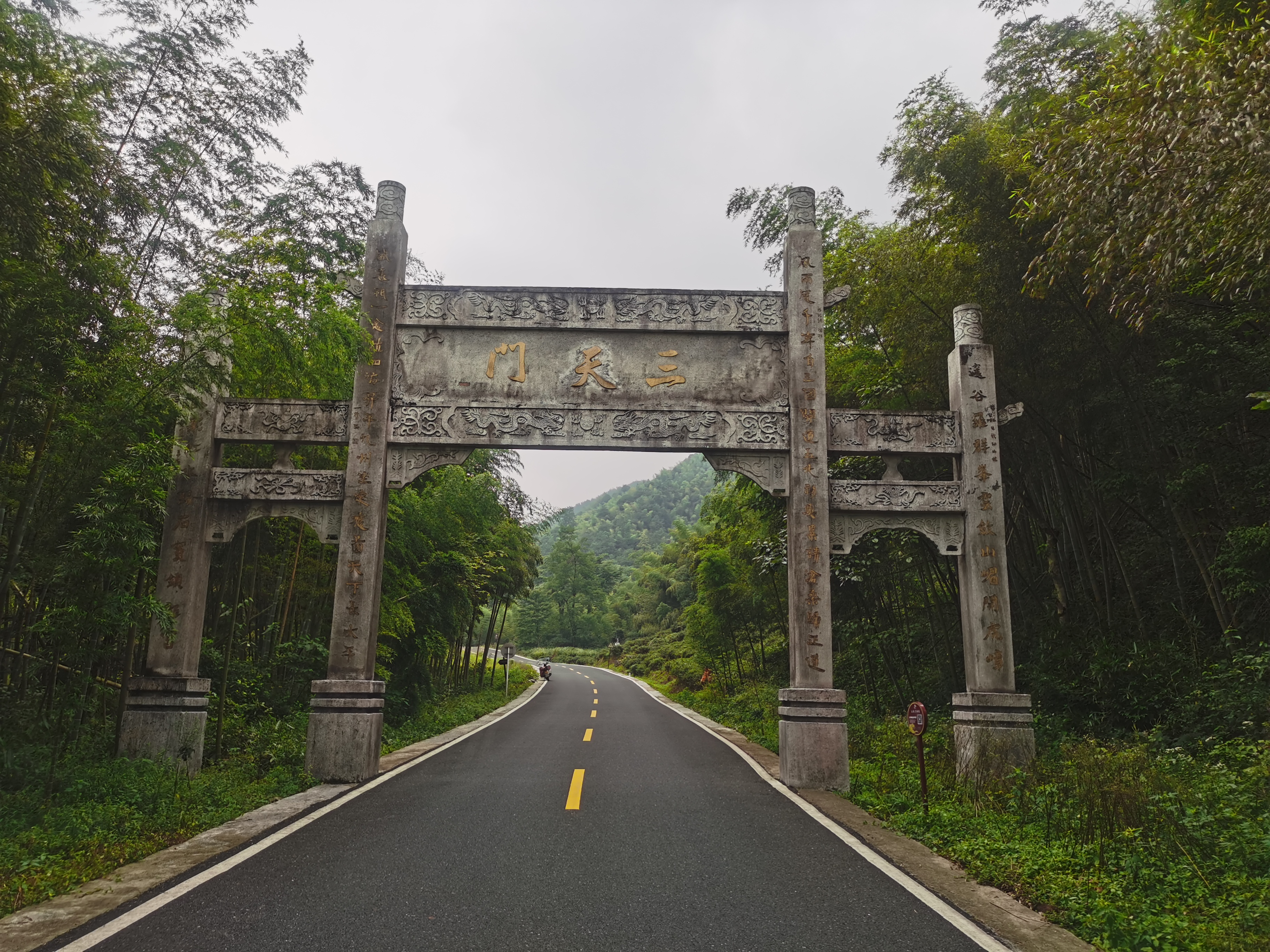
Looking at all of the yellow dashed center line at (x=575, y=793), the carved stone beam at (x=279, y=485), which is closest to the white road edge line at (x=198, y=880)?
the yellow dashed center line at (x=575, y=793)

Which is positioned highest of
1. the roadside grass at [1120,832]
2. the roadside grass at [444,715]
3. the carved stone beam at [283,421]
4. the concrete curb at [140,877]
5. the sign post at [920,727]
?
the carved stone beam at [283,421]

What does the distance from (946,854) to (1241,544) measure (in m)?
4.72

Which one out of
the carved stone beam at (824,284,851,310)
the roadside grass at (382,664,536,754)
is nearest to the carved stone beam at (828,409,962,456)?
the carved stone beam at (824,284,851,310)

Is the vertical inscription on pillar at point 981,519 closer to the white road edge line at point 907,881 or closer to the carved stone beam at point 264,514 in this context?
the white road edge line at point 907,881

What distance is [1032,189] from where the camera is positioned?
22.4ft

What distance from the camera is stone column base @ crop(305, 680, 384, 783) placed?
7.26 metres

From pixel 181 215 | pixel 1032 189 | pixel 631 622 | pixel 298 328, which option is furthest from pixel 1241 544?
pixel 631 622

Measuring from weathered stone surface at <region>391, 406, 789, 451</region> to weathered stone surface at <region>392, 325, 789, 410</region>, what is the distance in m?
0.10

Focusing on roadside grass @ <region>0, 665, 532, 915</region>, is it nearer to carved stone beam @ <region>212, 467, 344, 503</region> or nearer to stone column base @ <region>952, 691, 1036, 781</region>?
carved stone beam @ <region>212, 467, 344, 503</region>

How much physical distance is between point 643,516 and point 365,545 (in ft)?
317

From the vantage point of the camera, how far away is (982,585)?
789 cm

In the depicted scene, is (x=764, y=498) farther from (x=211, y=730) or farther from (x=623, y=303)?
(x=211, y=730)

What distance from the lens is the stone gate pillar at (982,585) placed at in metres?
7.48

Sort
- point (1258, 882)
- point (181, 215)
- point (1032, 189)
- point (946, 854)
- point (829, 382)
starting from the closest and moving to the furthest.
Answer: point (1258, 882) < point (946, 854) < point (1032, 189) < point (181, 215) < point (829, 382)
